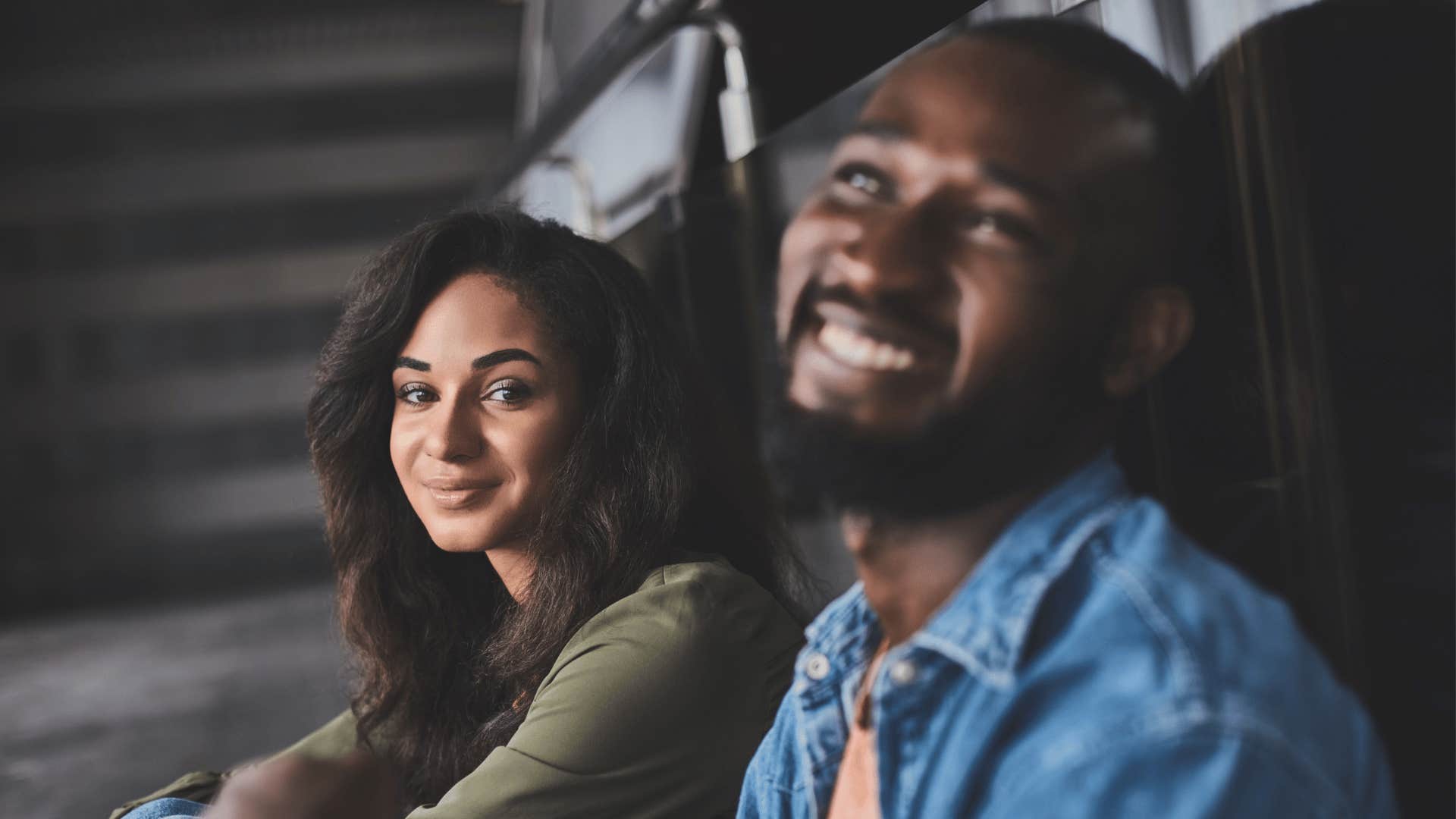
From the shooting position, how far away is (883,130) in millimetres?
770

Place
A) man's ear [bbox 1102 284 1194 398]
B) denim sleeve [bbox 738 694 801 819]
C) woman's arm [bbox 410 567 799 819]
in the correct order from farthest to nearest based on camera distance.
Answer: woman's arm [bbox 410 567 799 819], denim sleeve [bbox 738 694 801 819], man's ear [bbox 1102 284 1194 398]

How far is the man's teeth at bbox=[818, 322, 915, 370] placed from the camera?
0.72 m

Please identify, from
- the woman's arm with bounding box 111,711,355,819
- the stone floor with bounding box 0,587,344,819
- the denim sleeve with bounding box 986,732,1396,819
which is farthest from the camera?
the stone floor with bounding box 0,587,344,819

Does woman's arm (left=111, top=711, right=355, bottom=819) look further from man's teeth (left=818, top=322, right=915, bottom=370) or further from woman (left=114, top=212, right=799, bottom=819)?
man's teeth (left=818, top=322, right=915, bottom=370)

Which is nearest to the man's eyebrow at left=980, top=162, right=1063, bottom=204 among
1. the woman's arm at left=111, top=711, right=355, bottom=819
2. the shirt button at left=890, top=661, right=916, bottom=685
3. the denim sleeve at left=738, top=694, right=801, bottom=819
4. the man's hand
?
the shirt button at left=890, top=661, right=916, bottom=685

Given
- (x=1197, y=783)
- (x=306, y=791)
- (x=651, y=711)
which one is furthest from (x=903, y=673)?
(x=651, y=711)

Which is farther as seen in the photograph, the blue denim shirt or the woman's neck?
the woman's neck

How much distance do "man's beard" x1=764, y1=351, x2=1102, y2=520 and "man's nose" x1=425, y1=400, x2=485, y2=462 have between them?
76cm

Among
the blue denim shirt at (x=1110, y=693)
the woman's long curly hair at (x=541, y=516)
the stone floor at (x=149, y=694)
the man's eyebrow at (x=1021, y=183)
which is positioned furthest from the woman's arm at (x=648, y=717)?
the stone floor at (x=149, y=694)

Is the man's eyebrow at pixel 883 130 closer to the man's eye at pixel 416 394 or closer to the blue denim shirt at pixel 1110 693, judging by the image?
the blue denim shirt at pixel 1110 693

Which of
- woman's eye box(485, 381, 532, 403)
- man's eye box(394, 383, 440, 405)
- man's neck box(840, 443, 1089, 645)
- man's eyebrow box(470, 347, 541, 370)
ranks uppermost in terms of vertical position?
man's eyebrow box(470, 347, 541, 370)

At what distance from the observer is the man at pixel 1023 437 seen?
26.3 inches

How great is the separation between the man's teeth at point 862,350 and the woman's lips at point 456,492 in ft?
2.69

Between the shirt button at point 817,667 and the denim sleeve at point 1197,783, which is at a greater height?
the shirt button at point 817,667
